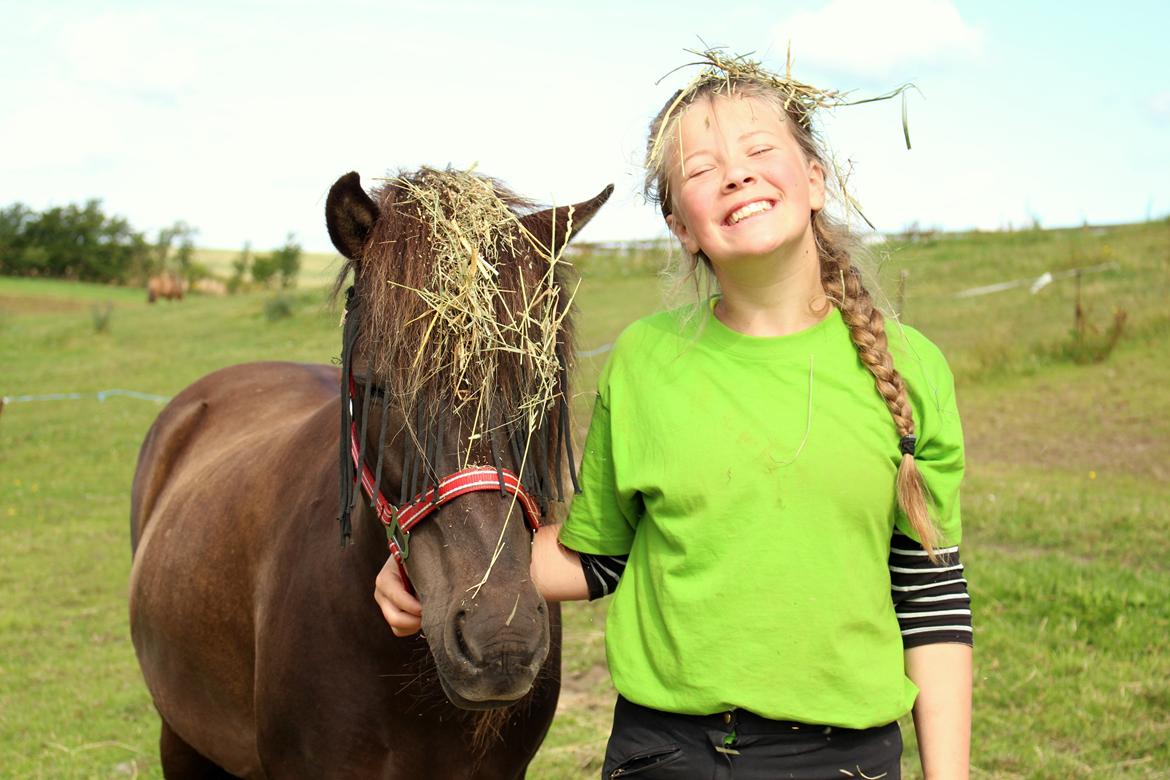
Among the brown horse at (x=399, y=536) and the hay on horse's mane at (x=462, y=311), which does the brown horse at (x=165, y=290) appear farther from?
the hay on horse's mane at (x=462, y=311)

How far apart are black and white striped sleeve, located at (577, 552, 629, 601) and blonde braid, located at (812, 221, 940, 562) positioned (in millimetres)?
607

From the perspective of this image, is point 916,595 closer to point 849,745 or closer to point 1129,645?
point 849,745

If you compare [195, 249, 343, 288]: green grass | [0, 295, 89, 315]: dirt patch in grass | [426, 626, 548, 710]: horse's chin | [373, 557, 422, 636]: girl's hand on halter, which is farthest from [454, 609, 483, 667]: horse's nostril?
[0, 295, 89, 315]: dirt patch in grass

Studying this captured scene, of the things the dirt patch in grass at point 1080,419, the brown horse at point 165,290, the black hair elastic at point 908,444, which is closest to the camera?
the black hair elastic at point 908,444

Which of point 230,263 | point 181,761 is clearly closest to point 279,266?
point 230,263

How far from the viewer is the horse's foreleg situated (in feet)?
13.2

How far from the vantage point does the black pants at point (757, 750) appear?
1.86 m

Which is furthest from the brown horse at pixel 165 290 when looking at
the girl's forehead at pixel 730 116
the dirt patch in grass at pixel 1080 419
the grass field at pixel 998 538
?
the girl's forehead at pixel 730 116

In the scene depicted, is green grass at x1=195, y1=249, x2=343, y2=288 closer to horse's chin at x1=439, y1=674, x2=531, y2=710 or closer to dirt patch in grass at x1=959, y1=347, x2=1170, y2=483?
dirt patch in grass at x1=959, y1=347, x2=1170, y2=483

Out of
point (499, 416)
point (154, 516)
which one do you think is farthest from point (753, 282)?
point (154, 516)

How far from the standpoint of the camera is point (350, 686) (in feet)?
8.07

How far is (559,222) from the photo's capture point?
7.42 feet

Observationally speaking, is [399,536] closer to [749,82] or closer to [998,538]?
[749,82]

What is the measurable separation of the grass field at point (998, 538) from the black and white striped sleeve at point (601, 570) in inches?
18.0
